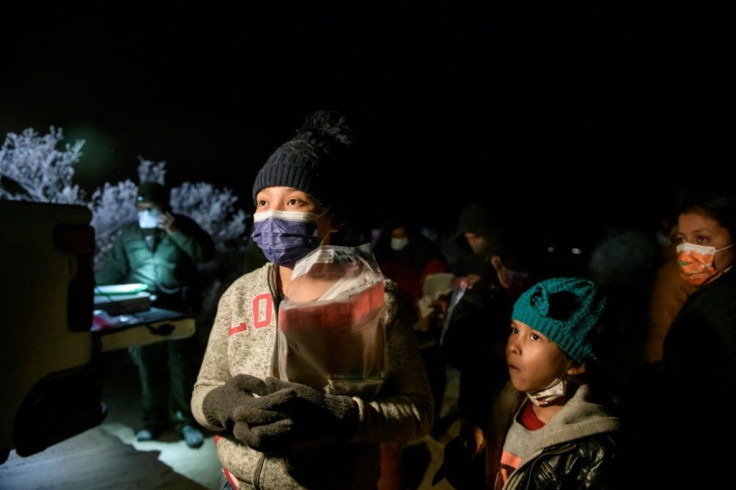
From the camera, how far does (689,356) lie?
278cm

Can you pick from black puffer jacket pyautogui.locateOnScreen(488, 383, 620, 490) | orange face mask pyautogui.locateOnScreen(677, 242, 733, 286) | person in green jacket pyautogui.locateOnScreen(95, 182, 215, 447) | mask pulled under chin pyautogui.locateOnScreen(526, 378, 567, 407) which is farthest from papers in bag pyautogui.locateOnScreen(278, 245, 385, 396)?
person in green jacket pyautogui.locateOnScreen(95, 182, 215, 447)

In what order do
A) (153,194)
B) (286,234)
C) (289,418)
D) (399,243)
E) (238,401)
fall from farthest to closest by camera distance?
(399,243) < (153,194) < (286,234) < (238,401) < (289,418)

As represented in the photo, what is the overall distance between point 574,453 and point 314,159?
1.68 meters

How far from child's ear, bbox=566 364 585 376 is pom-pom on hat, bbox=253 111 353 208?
1.43 meters

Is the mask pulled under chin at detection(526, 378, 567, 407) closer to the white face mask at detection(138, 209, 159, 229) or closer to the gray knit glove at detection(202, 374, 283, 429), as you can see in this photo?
the gray knit glove at detection(202, 374, 283, 429)

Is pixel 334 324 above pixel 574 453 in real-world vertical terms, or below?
above

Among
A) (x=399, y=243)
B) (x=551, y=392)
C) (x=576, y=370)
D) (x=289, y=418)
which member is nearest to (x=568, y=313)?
(x=576, y=370)

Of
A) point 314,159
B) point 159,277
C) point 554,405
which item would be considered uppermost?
point 314,159

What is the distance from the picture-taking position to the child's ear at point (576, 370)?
2174mm

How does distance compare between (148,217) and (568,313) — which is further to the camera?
(148,217)

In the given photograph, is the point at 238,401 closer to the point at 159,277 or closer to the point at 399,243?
the point at 159,277

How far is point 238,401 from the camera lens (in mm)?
1381

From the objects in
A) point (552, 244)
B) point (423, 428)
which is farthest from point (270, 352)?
point (552, 244)

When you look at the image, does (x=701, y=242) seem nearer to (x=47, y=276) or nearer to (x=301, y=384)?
(x=301, y=384)
